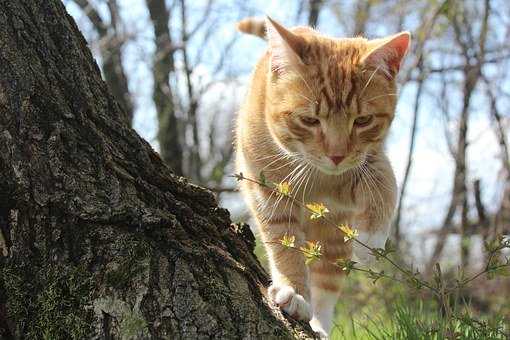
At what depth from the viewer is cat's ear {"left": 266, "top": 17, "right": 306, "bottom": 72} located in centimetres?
231

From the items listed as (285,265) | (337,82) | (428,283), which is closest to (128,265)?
(428,283)

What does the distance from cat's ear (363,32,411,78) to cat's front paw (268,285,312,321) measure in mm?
968

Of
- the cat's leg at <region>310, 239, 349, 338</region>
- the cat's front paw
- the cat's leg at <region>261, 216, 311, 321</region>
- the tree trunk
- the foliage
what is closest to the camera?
the tree trunk

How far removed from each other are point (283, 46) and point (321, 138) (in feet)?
1.30

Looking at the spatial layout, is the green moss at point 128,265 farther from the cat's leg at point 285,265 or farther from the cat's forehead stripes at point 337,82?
the cat's forehead stripes at point 337,82

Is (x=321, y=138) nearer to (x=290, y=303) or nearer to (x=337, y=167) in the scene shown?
(x=337, y=167)

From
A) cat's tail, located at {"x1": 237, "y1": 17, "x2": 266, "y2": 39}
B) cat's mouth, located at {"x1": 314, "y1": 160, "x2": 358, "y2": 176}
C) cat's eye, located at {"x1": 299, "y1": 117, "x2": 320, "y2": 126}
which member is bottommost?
cat's mouth, located at {"x1": 314, "y1": 160, "x2": 358, "y2": 176}

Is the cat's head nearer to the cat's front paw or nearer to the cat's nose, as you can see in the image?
the cat's nose

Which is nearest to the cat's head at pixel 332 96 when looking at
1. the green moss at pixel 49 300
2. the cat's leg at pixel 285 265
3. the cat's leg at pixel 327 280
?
the cat's leg at pixel 285 265

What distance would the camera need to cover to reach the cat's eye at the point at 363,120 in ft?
7.78

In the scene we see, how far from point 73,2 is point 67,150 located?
244 inches

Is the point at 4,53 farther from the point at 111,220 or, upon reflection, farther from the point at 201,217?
the point at 201,217

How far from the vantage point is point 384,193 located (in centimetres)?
247

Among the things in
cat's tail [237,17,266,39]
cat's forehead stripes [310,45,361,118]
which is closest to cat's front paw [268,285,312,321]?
cat's forehead stripes [310,45,361,118]
